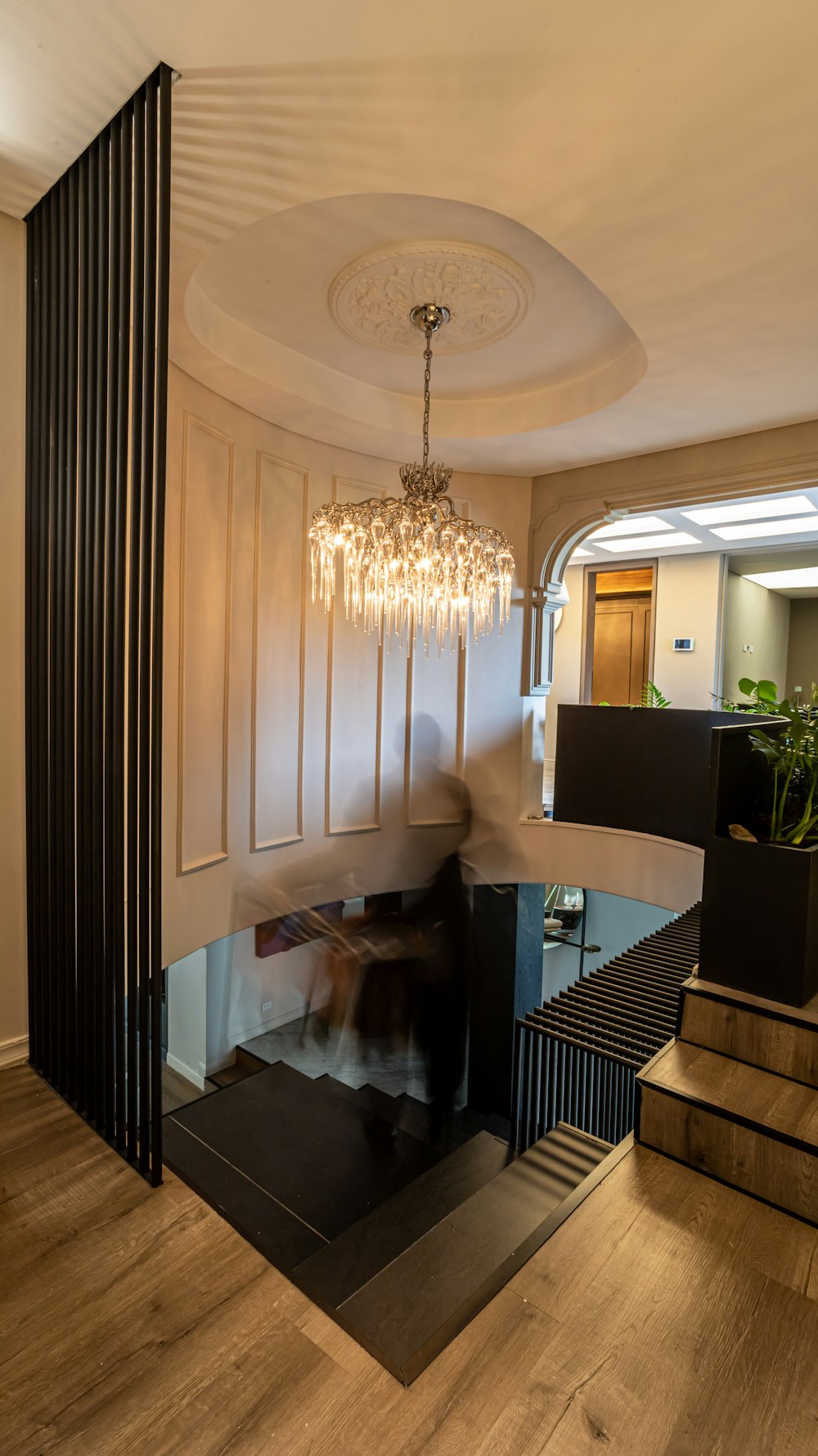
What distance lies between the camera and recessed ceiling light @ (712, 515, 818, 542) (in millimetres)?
6902

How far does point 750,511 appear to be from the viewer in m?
6.62

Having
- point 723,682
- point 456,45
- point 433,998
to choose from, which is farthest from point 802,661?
point 456,45

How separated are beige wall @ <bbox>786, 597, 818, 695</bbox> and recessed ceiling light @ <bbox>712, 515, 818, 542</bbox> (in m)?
3.35

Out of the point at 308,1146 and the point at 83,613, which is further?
the point at 308,1146

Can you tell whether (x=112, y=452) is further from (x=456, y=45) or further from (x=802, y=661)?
(x=802, y=661)

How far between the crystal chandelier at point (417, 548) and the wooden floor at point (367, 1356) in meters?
2.59

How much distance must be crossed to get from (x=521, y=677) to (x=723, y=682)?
13.1 ft

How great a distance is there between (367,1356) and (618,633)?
9.22 m

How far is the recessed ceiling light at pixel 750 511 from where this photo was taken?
6.23 metres

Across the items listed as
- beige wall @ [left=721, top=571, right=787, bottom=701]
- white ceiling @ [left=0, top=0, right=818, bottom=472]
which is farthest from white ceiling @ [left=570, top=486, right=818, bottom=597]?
white ceiling @ [left=0, top=0, right=818, bottom=472]

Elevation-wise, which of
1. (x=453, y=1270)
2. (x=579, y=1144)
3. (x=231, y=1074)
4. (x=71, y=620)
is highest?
(x=71, y=620)

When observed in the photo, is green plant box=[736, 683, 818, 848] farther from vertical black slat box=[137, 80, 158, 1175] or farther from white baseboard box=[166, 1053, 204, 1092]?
white baseboard box=[166, 1053, 204, 1092]

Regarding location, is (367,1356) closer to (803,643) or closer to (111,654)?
(111,654)

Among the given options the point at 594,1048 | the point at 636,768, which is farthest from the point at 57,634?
the point at 636,768
